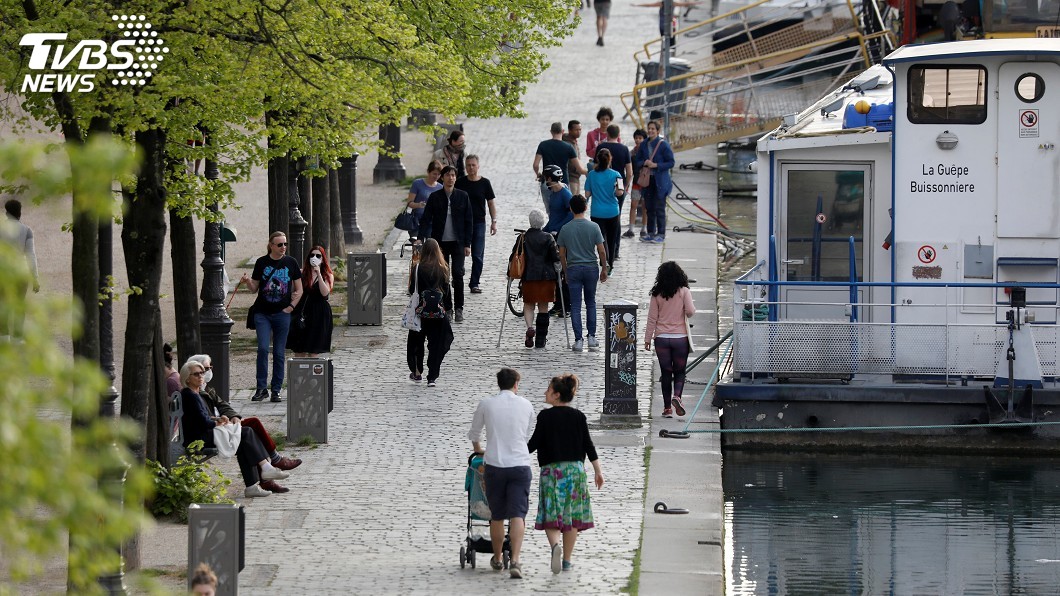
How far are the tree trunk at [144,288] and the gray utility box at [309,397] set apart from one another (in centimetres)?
301

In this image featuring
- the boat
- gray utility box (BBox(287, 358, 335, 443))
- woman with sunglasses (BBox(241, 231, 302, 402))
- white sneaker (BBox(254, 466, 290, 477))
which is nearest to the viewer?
white sneaker (BBox(254, 466, 290, 477))

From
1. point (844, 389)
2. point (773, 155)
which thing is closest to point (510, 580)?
point (844, 389)

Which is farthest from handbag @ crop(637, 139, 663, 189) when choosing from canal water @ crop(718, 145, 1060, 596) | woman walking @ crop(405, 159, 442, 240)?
canal water @ crop(718, 145, 1060, 596)

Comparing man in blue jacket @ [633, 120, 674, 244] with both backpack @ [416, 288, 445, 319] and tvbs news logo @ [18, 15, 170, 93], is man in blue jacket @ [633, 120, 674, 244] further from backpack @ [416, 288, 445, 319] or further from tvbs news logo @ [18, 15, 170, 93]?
tvbs news logo @ [18, 15, 170, 93]

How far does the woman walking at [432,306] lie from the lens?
1655cm

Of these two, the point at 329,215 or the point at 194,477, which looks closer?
the point at 194,477

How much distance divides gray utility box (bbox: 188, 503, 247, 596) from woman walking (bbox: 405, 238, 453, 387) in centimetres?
698

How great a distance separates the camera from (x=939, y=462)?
1505 cm

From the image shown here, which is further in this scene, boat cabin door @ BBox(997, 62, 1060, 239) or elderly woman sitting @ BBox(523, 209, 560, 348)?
elderly woman sitting @ BBox(523, 209, 560, 348)

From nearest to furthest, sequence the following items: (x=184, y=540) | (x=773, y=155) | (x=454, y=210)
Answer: (x=184, y=540), (x=773, y=155), (x=454, y=210)

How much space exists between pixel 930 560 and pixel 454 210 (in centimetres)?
895

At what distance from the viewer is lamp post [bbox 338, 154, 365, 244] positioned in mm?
25641

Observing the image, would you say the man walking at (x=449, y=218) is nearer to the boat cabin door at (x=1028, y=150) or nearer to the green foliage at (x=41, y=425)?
the boat cabin door at (x=1028, y=150)

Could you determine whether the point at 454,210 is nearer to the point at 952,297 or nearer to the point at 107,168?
the point at 952,297
